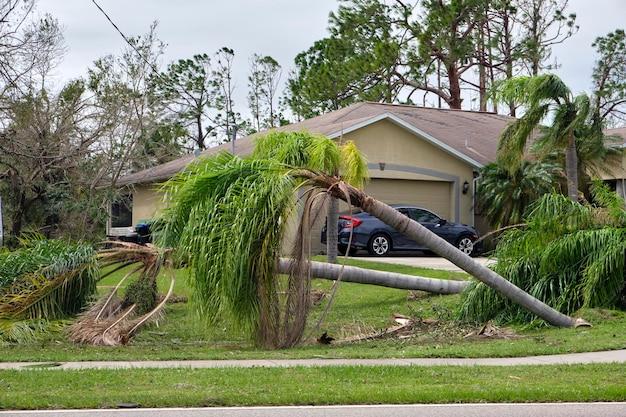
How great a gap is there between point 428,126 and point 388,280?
16.5 metres

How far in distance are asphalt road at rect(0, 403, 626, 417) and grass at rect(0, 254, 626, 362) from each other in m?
3.59

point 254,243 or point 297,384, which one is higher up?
point 254,243

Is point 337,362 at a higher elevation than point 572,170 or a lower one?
lower

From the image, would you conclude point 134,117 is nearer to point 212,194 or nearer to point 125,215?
point 125,215

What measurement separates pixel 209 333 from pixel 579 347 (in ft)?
18.8

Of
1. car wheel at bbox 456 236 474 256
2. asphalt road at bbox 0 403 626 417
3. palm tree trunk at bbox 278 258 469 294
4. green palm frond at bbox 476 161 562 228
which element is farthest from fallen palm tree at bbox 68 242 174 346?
green palm frond at bbox 476 161 562 228

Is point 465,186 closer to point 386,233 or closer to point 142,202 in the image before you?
point 386,233

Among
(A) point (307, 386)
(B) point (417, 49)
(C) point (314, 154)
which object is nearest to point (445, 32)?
(B) point (417, 49)

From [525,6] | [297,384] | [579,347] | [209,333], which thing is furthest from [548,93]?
[525,6]

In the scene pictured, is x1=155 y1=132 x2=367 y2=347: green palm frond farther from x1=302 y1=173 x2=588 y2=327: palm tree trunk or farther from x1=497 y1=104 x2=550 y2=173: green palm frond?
x1=497 y1=104 x2=550 y2=173: green palm frond

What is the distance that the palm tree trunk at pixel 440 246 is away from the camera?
1391 centimetres

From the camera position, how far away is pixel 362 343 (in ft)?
46.6

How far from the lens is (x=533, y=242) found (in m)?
16.3

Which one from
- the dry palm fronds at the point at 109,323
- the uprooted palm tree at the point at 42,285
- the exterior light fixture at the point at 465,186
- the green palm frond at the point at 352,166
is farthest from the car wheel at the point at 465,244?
the uprooted palm tree at the point at 42,285
